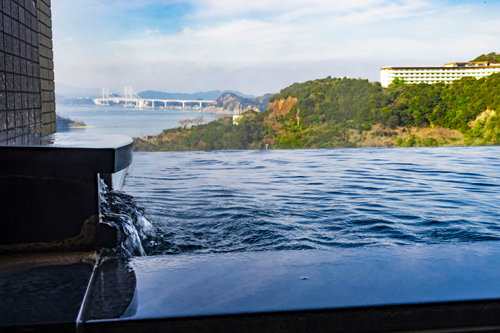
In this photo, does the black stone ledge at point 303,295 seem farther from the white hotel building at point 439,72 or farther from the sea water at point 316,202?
the white hotel building at point 439,72

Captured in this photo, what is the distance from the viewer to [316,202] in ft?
9.52

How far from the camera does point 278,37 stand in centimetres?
3853

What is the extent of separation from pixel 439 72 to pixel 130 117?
27740 millimetres

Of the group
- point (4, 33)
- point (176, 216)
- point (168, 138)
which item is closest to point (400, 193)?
point (176, 216)

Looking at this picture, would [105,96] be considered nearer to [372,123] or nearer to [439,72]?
[372,123]

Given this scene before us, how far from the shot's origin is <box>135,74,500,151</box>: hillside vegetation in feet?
102

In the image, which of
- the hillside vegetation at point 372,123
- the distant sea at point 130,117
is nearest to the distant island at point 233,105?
the distant sea at point 130,117

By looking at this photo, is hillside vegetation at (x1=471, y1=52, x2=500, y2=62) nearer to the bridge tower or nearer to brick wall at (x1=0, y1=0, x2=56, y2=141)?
the bridge tower

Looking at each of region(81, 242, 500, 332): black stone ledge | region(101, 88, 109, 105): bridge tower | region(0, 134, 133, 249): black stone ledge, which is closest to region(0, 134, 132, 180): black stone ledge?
region(0, 134, 133, 249): black stone ledge

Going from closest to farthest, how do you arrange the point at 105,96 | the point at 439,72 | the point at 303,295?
1. the point at 303,295
2. the point at 105,96
3. the point at 439,72

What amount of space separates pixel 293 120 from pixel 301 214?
3286 centimetres

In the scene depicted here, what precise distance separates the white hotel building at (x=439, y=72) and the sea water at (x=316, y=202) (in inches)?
1343

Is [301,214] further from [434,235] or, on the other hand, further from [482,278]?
[482,278]

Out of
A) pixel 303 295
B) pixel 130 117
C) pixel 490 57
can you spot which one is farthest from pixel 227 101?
pixel 303 295
